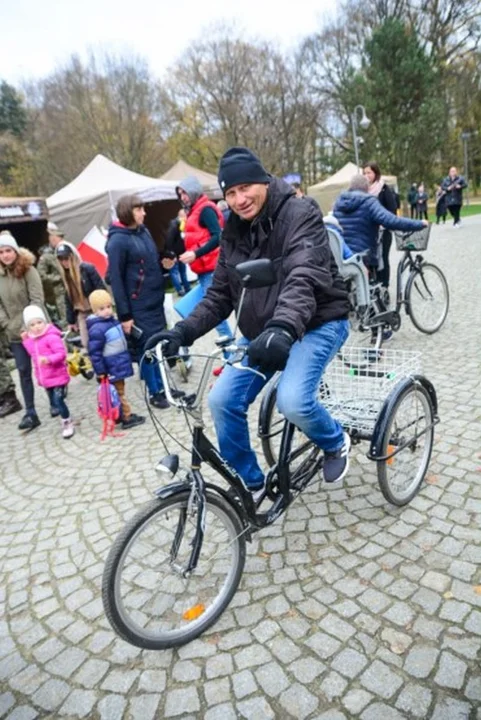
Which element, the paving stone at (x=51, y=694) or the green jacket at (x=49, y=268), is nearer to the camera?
the paving stone at (x=51, y=694)

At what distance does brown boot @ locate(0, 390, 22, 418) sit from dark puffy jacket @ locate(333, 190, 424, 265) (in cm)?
439

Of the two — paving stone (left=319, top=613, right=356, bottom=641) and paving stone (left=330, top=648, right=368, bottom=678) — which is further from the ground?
paving stone (left=319, top=613, right=356, bottom=641)

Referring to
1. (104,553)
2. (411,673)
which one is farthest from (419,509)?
(104,553)

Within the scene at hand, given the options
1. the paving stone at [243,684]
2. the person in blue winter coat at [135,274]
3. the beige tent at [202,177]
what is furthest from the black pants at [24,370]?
the beige tent at [202,177]

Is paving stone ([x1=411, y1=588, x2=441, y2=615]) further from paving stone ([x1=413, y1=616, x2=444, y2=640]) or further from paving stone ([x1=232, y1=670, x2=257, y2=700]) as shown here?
paving stone ([x1=232, y1=670, x2=257, y2=700])

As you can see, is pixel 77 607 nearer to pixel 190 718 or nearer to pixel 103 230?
pixel 190 718

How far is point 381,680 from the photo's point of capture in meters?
2.00

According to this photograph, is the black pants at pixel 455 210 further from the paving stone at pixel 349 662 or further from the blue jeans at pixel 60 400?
the paving stone at pixel 349 662

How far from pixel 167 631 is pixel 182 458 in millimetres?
1783

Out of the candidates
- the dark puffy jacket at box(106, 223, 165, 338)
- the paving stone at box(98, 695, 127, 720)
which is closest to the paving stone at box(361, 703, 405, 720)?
the paving stone at box(98, 695, 127, 720)

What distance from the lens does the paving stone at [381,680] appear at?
196 cm

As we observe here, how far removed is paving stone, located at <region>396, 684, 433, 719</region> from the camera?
1870 mm

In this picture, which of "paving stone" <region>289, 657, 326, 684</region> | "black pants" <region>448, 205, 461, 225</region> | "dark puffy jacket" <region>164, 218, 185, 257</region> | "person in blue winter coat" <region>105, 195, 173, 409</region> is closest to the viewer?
"paving stone" <region>289, 657, 326, 684</region>

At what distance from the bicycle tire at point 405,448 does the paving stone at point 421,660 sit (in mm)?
921
